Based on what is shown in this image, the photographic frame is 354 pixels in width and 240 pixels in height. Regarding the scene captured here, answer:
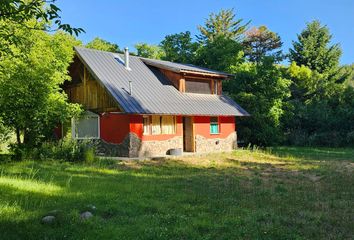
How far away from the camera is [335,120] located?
3175 centimetres

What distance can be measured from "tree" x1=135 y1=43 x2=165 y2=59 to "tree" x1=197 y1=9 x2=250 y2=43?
494 inches

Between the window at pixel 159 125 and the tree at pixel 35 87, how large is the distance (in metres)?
3.83

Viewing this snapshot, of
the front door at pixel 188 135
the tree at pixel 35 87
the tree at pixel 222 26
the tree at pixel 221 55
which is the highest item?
the tree at pixel 222 26

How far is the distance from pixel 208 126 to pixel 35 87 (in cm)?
1144

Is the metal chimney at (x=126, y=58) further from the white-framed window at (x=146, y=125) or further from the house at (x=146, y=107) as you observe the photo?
Result: the white-framed window at (x=146, y=125)

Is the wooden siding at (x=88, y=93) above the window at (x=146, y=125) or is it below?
above

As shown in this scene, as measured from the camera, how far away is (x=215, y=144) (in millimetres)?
24984

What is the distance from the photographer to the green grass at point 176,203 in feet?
21.4

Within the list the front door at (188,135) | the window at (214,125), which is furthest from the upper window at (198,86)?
the front door at (188,135)

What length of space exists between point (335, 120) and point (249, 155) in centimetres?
1326

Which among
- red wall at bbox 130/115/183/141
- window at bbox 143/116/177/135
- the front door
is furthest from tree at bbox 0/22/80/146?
the front door

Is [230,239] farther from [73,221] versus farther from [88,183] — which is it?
[88,183]

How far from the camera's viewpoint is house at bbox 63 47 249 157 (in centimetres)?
2022

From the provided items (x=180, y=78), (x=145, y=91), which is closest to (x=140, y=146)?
(x=145, y=91)
